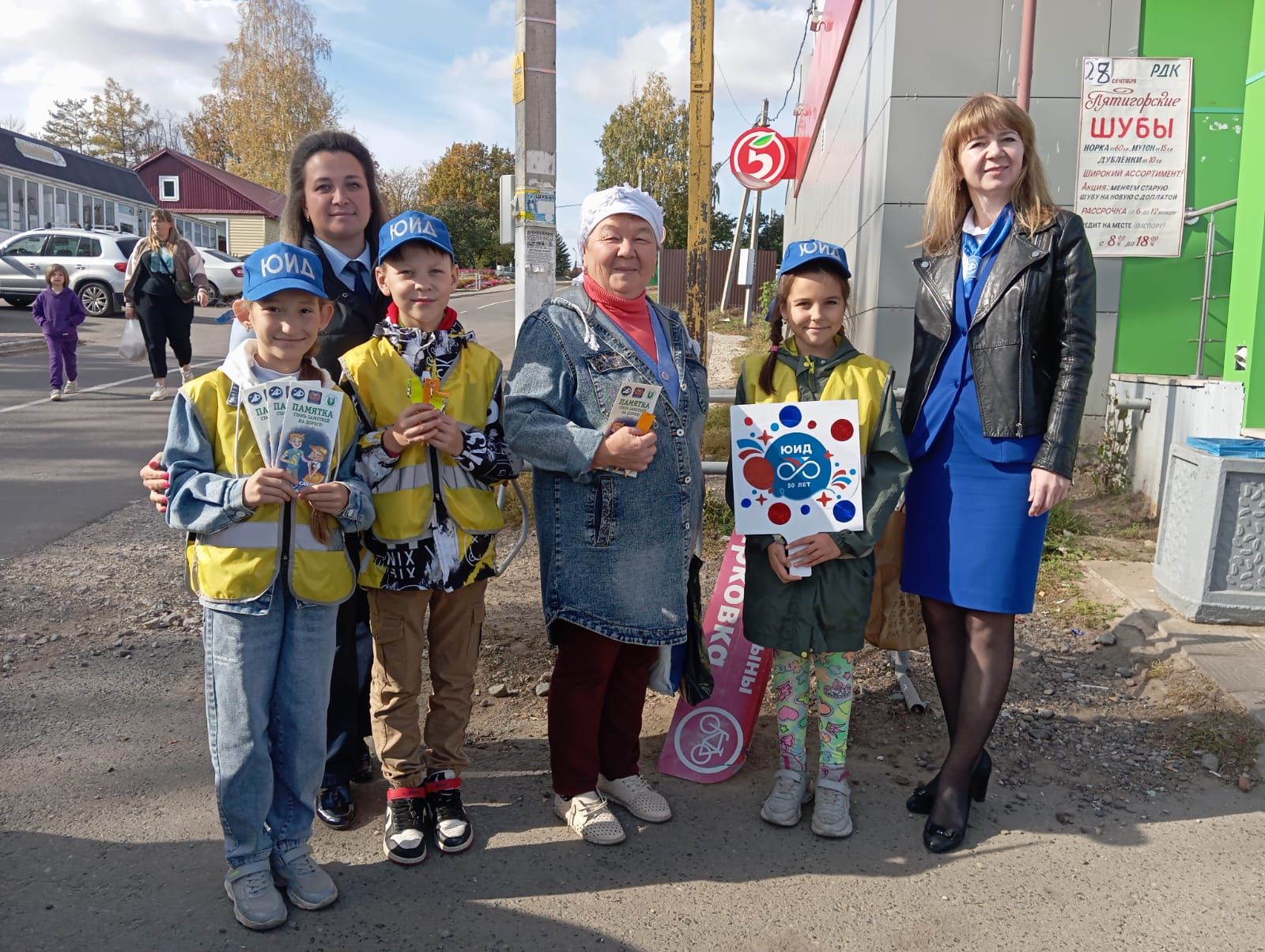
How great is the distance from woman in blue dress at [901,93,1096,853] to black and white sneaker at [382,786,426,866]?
5.08ft

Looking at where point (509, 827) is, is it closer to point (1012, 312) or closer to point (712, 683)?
point (712, 683)

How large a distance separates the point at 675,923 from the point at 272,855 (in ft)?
3.69

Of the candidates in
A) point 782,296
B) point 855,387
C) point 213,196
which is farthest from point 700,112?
point 213,196

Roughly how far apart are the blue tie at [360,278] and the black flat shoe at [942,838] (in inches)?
95.3

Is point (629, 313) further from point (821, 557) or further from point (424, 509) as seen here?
point (821, 557)

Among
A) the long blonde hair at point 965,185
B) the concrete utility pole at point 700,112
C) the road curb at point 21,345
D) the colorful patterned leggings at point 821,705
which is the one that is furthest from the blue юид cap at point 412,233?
the road curb at point 21,345

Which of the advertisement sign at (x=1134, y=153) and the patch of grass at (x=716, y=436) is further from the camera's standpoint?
the patch of grass at (x=716, y=436)

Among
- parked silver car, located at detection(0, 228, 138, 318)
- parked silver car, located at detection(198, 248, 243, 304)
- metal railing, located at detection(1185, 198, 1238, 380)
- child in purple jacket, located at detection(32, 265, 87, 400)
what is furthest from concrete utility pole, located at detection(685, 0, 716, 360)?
parked silver car, located at detection(198, 248, 243, 304)

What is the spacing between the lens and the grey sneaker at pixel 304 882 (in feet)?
8.46

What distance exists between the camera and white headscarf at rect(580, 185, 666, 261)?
2795 mm

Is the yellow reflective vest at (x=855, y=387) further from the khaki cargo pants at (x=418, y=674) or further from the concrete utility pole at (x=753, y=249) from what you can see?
the concrete utility pole at (x=753, y=249)

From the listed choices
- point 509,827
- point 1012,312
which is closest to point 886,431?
point 1012,312

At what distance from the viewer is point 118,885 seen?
2652 mm

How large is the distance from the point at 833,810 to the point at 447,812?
121 centimetres
